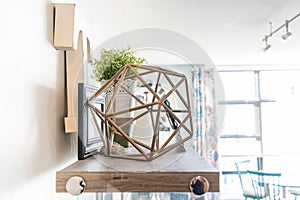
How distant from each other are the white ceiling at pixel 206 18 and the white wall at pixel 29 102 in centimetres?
74

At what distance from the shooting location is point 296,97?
5336 mm

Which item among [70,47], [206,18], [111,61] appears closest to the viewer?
[70,47]

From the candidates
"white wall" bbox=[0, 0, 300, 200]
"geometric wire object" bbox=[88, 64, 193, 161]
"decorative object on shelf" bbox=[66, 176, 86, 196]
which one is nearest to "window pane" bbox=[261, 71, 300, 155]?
"white wall" bbox=[0, 0, 300, 200]

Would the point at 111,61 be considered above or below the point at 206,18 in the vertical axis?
below

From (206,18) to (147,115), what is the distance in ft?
7.16

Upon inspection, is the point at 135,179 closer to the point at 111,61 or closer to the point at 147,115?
the point at 147,115

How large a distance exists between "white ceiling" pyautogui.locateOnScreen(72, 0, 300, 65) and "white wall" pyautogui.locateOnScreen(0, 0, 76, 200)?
74cm

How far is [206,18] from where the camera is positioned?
2779mm

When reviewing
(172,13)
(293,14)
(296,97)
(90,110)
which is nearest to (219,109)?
(90,110)

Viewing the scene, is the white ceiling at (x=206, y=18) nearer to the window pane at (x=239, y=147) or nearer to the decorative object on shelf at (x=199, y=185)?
the decorative object on shelf at (x=199, y=185)

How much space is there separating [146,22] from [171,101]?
204cm

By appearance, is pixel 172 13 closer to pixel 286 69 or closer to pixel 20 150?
pixel 20 150

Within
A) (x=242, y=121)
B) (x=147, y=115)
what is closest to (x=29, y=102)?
(x=147, y=115)

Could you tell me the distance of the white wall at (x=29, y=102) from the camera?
555mm
